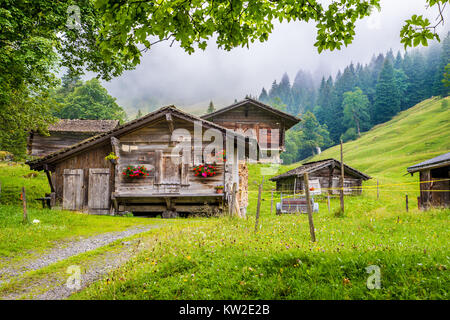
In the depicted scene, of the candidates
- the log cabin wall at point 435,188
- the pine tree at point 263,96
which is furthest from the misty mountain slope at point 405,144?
the pine tree at point 263,96

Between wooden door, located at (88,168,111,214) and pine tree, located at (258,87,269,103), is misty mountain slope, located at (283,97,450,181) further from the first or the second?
pine tree, located at (258,87,269,103)

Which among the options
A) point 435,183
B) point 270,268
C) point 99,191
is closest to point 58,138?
point 99,191

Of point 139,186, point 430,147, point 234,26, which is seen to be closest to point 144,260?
point 234,26

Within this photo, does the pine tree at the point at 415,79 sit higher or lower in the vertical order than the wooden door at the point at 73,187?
higher

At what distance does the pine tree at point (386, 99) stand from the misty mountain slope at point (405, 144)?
5697 mm

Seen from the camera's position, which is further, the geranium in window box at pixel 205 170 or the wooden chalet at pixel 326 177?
the wooden chalet at pixel 326 177

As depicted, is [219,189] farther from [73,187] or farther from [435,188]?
[435,188]

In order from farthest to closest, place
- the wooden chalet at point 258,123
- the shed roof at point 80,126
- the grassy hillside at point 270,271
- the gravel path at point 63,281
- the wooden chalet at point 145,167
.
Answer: the shed roof at point 80,126 < the wooden chalet at point 258,123 < the wooden chalet at point 145,167 < the gravel path at point 63,281 < the grassy hillside at point 270,271

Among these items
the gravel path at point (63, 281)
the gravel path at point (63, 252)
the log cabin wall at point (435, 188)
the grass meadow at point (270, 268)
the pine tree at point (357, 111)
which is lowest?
the gravel path at point (63, 252)

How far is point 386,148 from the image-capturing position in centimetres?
5728

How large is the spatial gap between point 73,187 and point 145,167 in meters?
4.62

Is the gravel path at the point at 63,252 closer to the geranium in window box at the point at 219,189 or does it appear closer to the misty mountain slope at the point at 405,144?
the geranium in window box at the point at 219,189

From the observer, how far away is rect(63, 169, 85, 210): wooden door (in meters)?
15.6

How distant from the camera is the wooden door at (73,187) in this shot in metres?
15.6
